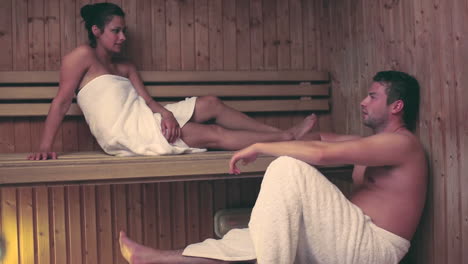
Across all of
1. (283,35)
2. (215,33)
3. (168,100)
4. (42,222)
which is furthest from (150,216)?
(283,35)

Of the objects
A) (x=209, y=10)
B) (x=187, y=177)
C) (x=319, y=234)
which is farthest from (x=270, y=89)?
(x=319, y=234)

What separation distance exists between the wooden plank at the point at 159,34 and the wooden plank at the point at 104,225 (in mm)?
896

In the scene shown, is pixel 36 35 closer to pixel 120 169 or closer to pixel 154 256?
pixel 120 169

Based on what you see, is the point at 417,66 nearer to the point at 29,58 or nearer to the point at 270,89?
the point at 270,89

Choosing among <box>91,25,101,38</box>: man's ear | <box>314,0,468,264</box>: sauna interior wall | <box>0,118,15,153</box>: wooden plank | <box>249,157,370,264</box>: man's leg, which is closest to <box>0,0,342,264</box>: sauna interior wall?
<box>0,118,15,153</box>: wooden plank

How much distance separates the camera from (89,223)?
10.4 feet

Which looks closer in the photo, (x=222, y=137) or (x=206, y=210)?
(x=222, y=137)

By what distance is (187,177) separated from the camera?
248cm

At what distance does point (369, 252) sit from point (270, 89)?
5.84 feet

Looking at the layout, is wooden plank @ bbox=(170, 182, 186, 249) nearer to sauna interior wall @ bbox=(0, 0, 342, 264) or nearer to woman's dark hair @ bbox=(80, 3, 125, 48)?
sauna interior wall @ bbox=(0, 0, 342, 264)

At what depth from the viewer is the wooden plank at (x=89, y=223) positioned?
3148 mm

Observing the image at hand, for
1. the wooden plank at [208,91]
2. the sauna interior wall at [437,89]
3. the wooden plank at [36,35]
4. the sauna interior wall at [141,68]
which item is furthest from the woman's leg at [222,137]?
the wooden plank at [36,35]

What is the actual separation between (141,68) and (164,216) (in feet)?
3.31

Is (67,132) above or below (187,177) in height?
above
